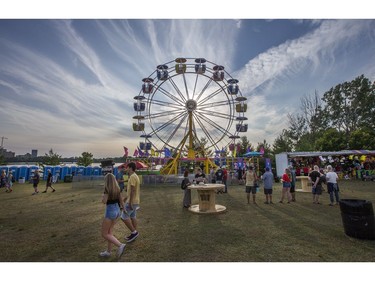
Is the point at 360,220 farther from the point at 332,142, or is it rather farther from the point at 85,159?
the point at 85,159

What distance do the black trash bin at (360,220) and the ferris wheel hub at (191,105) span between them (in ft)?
61.0

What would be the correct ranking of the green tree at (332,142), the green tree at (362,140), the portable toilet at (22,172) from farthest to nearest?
the green tree at (332,142)
the green tree at (362,140)
the portable toilet at (22,172)

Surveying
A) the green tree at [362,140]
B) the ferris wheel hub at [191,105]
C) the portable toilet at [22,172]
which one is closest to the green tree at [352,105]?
the green tree at [362,140]

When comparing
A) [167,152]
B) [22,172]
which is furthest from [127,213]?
[22,172]

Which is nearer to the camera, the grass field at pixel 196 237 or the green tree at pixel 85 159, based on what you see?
the grass field at pixel 196 237

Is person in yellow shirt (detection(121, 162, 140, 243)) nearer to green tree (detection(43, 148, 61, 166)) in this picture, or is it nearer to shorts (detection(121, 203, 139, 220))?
shorts (detection(121, 203, 139, 220))

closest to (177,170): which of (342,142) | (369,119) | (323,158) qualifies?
(323,158)

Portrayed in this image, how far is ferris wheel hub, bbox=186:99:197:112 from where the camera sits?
888 inches

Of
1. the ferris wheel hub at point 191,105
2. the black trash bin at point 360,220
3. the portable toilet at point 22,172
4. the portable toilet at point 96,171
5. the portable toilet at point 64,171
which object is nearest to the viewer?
the black trash bin at point 360,220

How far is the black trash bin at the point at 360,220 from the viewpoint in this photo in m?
4.55

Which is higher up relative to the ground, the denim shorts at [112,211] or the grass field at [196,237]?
the denim shorts at [112,211]

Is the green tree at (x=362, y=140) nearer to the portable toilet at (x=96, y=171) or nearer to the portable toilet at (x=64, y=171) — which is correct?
the portable toilet at (x=96, y=171)

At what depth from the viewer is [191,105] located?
22.6 m

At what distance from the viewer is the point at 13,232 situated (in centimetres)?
559
